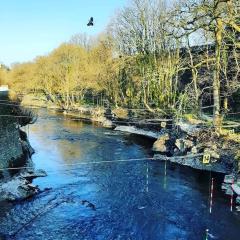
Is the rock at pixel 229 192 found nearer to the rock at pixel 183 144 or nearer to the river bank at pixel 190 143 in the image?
the river bank at pixel 190 143

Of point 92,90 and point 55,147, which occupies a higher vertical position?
point 92,90

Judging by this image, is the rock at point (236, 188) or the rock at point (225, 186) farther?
the rock at point (225, 186)

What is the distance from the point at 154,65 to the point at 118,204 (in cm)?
2891

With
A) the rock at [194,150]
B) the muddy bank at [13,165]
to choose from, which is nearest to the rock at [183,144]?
the rock at [194,150]

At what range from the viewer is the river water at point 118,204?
1797 centimetres

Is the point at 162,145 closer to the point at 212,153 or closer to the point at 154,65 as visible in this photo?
the point at 212,153

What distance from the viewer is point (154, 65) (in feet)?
157

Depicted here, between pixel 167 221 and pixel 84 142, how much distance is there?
20339 millimetres

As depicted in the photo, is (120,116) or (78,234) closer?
(78,234)

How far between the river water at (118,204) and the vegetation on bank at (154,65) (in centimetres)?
684

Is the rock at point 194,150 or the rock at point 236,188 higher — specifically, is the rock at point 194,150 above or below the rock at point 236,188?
above

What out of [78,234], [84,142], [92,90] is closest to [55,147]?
[84,142]

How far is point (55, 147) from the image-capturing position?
36.0 meters

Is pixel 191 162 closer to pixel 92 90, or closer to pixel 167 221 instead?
pixel 167 221
